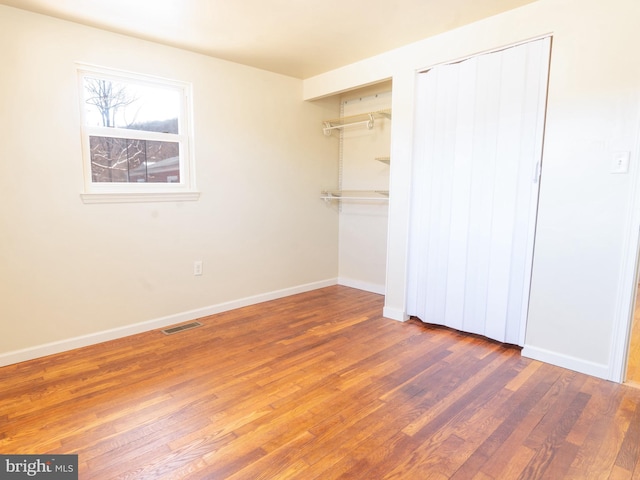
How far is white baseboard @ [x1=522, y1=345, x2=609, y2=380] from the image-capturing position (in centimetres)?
240

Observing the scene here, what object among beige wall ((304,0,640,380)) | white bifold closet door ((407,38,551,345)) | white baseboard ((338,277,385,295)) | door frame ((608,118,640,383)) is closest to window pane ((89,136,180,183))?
white bifold closet door ((407,38,551,345))

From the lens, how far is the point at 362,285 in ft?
14.9

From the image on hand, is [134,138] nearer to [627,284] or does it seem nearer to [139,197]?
[139,197]

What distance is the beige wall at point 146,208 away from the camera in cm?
256

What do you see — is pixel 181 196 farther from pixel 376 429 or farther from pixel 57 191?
pixel 376 429

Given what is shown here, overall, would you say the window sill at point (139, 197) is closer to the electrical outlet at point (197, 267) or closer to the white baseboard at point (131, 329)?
the electrical outlet at point (197, 267)

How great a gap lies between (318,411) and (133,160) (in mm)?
2428

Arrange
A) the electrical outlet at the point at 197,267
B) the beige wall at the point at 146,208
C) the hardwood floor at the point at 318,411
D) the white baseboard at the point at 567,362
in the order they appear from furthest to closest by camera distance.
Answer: the electrical outlet at the point at 197,267, the beige wall at the point at 146,208, the white baseboard at the point at 567,362, the hardwood floor at the point at 318,411

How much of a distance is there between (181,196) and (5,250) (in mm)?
1270

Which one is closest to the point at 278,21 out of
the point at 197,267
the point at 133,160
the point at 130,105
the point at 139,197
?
the point at 130,105

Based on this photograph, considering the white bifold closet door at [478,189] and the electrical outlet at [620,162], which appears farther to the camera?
the white bifold closet door at [478,189]

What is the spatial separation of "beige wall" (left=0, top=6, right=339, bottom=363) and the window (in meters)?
0.08

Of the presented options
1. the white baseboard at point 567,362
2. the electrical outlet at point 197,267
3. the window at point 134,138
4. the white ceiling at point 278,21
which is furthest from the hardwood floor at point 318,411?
the white ceiling at point 278,21

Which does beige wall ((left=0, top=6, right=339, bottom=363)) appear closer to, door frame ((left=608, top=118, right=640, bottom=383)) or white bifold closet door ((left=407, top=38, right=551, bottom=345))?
white bifold closet door ((left=407, top=38, right=551, bottom=345))
